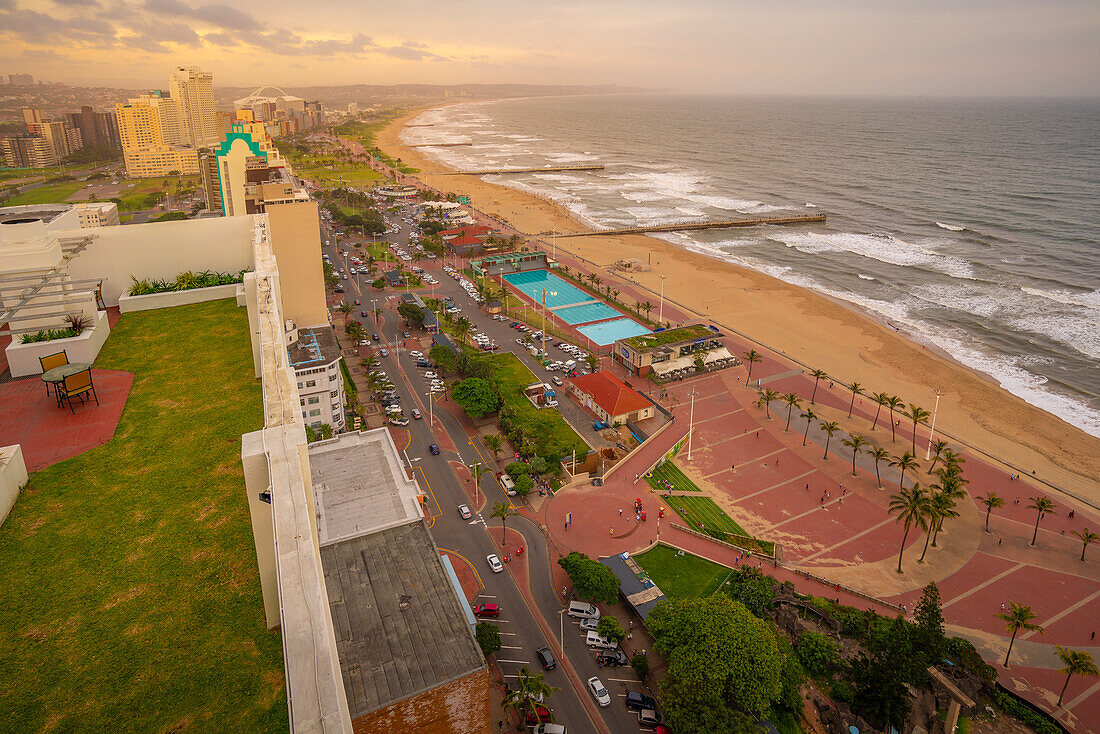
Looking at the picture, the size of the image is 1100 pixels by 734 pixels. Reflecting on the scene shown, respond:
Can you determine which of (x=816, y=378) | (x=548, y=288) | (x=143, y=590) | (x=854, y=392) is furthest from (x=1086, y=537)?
(x=548, y=288)

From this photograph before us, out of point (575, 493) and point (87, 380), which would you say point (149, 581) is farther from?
point (575, 493)

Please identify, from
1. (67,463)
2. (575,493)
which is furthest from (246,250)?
(575,493)

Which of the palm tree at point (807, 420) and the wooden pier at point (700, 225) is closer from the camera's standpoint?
the palm tree at point (807, 420)

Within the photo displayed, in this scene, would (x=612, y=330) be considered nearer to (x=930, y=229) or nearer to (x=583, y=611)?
(x=583, y=611)

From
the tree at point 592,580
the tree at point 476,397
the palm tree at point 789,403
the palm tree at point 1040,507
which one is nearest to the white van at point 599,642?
the tree at point 592,580

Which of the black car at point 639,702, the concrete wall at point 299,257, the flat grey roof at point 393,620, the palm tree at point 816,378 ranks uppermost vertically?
the concrete wall at point 299,257

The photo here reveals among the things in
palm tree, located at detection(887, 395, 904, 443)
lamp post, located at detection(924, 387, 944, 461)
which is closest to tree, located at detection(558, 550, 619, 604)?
lamp post, located at detection(924, 387, 944, 461)

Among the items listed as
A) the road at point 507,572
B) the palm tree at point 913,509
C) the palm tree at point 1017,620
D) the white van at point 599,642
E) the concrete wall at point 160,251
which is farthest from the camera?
the palm tree at point 913,509

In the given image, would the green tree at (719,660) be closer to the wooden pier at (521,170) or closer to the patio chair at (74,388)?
the patio chair at (74,388)

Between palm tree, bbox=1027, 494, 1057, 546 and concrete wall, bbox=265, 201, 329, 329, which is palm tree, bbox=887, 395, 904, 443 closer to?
palm tree, bbox=1027, 494, 1057, 546
